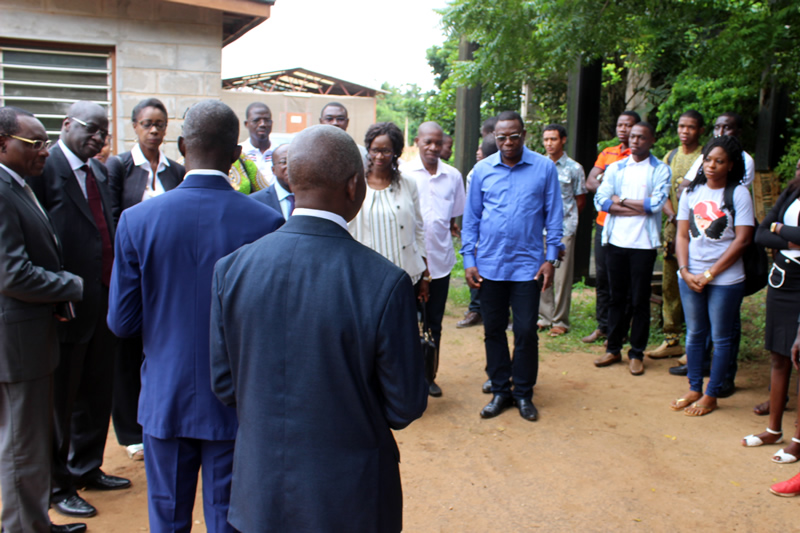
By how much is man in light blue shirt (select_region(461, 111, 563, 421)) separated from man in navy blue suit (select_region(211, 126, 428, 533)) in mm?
3153

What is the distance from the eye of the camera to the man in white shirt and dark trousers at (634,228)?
19.8 ft

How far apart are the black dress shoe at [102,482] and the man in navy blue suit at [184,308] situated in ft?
5.57

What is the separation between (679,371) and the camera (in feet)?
20.4

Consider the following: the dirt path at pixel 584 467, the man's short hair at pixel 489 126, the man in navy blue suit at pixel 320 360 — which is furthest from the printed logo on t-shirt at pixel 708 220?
the man in navy blue suit at pixel 320 360

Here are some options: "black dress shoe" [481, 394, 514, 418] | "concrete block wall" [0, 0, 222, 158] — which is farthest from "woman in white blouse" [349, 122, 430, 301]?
"concrete block wall" [0, 0, 222, 158]

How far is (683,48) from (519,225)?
3.41 metres

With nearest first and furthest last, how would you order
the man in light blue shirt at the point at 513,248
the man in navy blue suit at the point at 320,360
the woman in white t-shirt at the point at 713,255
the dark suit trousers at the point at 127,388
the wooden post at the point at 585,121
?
the man in navy blue suit at the point at 320,360 < the dark suit trousers at the point at 127,388 < the woman in white t-shirt at the point at 713,255 < the man in light blue shirt at the point at 513,248 < the wooden post at the point at 585,121

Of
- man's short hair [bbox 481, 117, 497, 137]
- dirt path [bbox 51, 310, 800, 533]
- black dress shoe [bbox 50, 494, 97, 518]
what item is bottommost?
black dress shoe [bbox 50, 494, 97, 518]

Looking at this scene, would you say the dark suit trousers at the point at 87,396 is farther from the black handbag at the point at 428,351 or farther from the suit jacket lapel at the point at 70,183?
the black handbag at the point at 428,351

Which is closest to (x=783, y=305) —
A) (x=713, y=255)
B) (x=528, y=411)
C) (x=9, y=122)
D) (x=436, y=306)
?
(x=713, y=255)

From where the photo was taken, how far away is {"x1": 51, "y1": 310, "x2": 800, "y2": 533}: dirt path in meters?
3.78

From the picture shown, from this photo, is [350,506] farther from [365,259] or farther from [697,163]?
[697,163]

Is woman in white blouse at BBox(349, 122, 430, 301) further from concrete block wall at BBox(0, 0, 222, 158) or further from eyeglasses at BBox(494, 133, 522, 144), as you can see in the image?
concrete block wall at BBox(0, 0, 222, 158)

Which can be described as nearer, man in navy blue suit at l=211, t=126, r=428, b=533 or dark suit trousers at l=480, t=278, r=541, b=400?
man in navy blue suit at l=211, t=126, r=428, b=533
